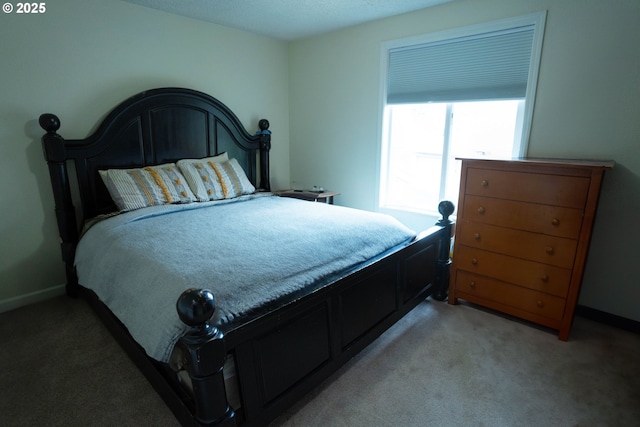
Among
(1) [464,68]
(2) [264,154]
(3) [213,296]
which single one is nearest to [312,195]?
(2) [264,154]

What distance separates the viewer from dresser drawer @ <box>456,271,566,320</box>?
2.13 metres

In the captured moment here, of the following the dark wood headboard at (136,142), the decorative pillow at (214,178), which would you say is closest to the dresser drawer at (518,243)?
the decorative pillow at (214,178)

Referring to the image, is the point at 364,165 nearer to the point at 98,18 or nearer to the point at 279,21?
the point at 279,21

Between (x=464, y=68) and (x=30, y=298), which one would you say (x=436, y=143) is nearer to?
(x=464, y=68)

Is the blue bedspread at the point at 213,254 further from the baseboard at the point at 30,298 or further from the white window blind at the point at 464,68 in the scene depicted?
the white window blind at the point at 464,68

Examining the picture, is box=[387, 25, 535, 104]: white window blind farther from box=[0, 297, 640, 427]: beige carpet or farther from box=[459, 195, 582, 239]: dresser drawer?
box=[0, 297, 640, 427]: beige carpet

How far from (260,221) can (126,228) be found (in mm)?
819

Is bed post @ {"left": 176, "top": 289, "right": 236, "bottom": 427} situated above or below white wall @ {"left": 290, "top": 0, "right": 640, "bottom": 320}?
below

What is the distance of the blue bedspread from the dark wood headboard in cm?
41

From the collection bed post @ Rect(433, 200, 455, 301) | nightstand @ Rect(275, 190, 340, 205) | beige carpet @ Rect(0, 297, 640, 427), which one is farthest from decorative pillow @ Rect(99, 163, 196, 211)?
bed post @ Rect(433, 200, 455, 301)

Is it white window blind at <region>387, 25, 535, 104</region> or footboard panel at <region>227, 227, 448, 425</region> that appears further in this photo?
white window blind at <region>387, 25, 535, 104</region>

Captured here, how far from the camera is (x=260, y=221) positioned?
2.25 meters

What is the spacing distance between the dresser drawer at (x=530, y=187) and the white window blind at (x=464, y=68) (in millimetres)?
718

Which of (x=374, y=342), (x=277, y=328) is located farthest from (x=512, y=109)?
(x=277, y=328)
